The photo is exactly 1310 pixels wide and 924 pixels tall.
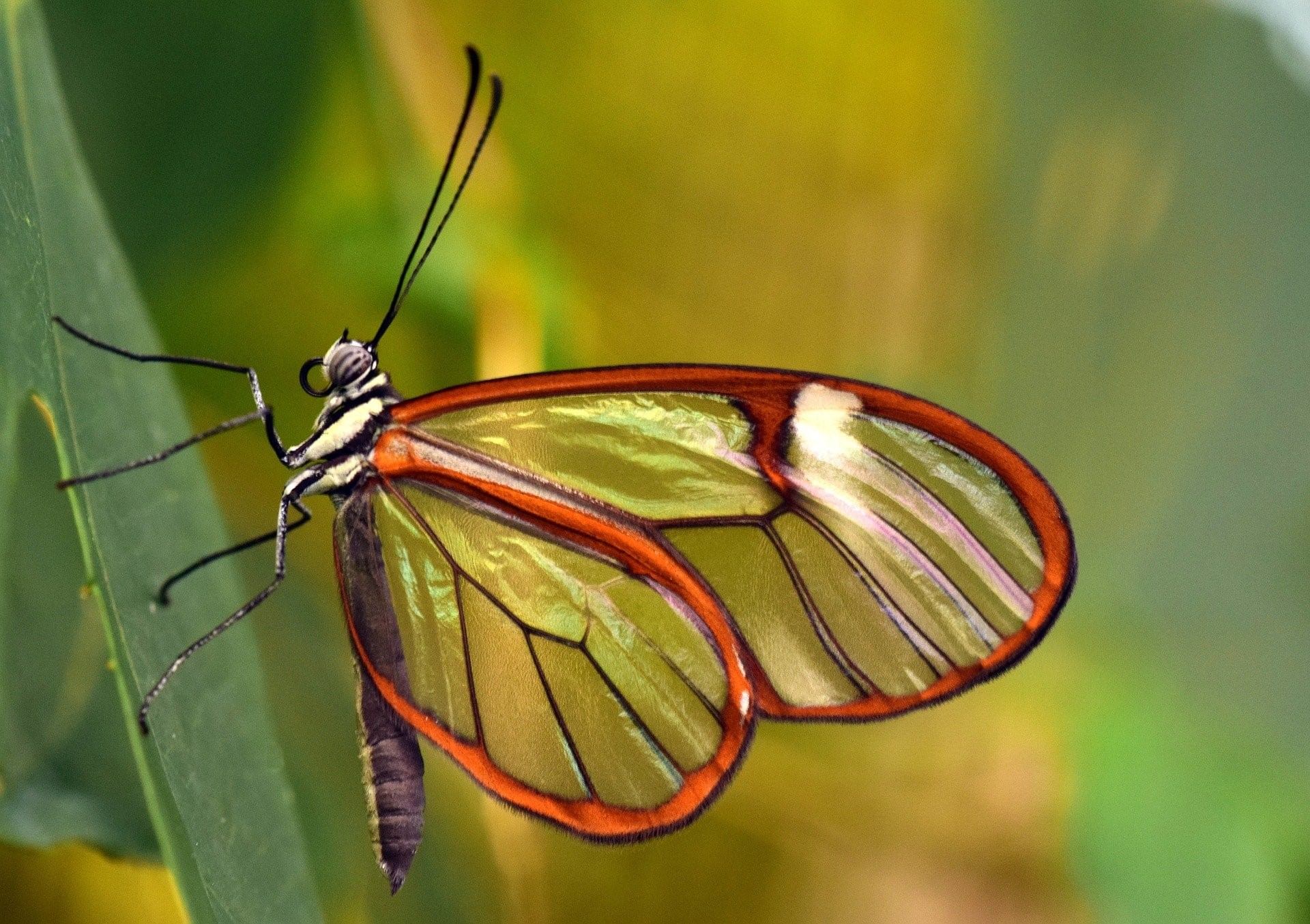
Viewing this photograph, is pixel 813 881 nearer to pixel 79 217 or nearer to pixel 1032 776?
pixel 1032 776

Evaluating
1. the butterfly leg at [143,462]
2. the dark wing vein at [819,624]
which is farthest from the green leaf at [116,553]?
the dark wing vein at [819,624]

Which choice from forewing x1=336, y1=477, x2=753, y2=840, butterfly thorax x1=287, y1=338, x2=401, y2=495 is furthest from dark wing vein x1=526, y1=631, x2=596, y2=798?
butterfly thorax x1=287, y1=338, x2=401, y2=495

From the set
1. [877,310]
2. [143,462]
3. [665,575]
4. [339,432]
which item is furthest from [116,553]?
[877,310]

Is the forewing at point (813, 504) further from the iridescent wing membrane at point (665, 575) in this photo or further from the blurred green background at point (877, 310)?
the blurred green background at point (877, 310)

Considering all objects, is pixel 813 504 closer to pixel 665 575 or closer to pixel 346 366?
pixel 665 575

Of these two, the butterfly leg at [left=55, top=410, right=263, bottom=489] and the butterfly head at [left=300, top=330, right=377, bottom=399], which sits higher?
the butterfly head at [left=300, top=330, right=377, bottom=399]

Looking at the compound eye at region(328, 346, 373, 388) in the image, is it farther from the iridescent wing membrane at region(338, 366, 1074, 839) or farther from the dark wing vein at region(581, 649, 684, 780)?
the dark wing vein at region(581, 649, 684, 780)
